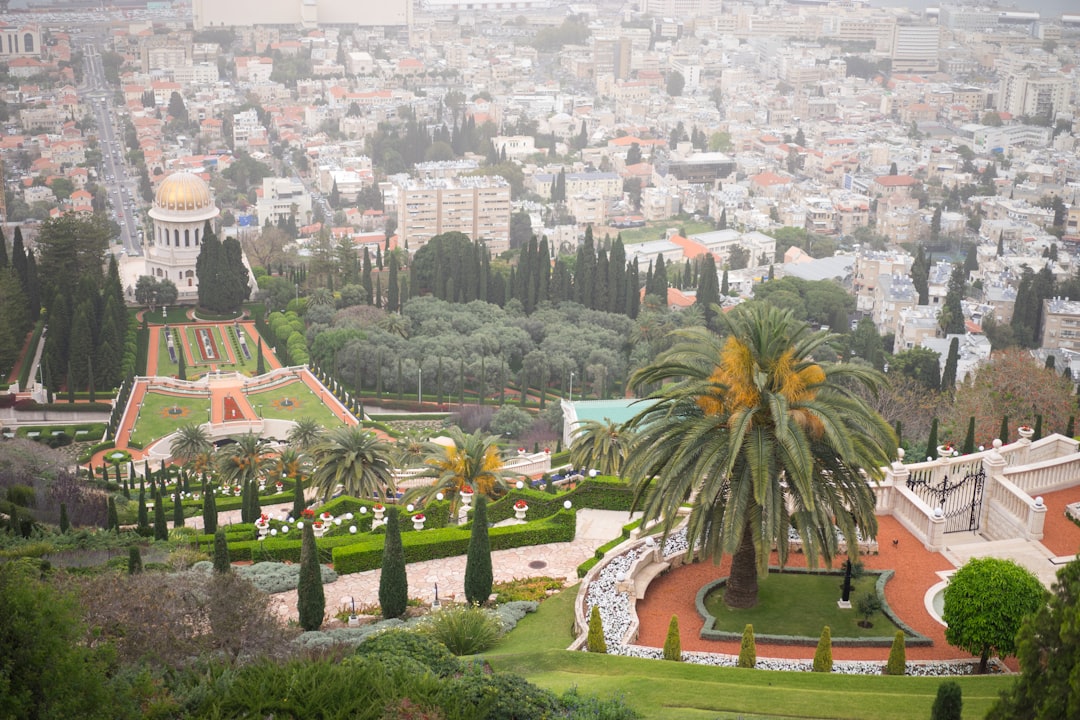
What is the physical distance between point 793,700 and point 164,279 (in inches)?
2410

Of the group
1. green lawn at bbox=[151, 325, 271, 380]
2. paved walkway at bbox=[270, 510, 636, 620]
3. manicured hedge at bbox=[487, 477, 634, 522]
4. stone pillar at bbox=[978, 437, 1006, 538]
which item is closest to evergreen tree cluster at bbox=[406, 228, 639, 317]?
green lawn at bbox=[151, 325, 271, 380]

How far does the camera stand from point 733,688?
18.6 m

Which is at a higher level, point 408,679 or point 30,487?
point 408,679

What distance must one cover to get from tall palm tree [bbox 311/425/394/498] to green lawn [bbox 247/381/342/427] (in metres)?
20.8

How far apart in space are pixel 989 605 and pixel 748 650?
3.55 metres

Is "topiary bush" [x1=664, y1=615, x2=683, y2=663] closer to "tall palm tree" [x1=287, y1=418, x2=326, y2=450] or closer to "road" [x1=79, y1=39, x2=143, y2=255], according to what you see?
"tall palm tree" [x1=287, y1=418, x2=326, y2=450]

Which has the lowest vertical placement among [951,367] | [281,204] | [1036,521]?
[281,204]

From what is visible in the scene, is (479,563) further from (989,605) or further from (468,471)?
(989,605)

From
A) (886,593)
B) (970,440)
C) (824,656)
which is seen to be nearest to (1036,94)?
(970,440)

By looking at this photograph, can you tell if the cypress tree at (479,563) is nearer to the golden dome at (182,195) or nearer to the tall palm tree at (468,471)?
the tall palm tree at (468,471)

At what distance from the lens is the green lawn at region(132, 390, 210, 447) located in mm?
53000

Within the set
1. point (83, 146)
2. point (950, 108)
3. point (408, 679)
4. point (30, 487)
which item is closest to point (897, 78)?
point (950, 108)

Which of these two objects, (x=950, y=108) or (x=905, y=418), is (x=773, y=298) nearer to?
(x=905, y=418)

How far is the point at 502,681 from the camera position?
1788 cm
